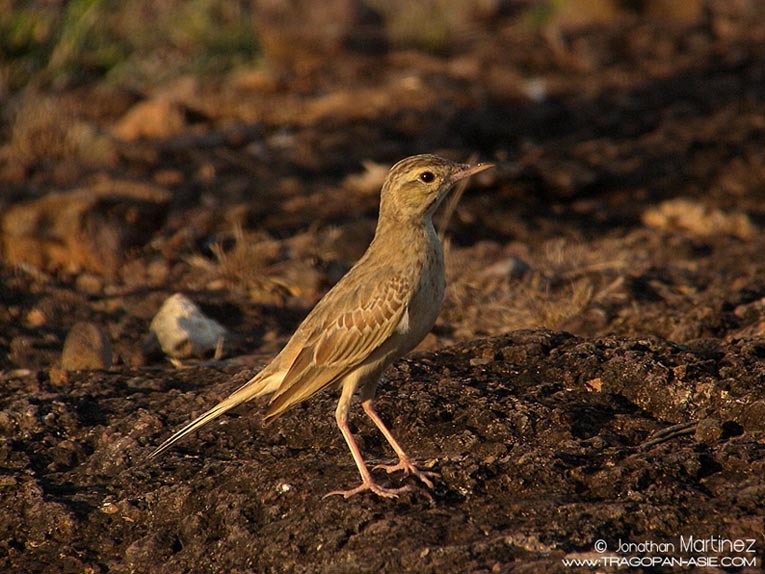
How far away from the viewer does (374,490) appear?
5.04 m

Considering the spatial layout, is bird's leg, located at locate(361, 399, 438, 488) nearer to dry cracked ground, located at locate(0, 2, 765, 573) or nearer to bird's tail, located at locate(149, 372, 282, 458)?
dry cracked ground, located at locate(0, 2, 765, 573)

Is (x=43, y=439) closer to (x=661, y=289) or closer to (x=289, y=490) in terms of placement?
(x=289, y=490)

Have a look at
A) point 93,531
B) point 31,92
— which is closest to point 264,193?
point 31,92

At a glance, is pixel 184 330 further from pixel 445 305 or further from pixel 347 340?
pixel 347 340

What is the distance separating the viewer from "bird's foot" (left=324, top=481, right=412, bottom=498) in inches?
197

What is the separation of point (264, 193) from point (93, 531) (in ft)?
21.4

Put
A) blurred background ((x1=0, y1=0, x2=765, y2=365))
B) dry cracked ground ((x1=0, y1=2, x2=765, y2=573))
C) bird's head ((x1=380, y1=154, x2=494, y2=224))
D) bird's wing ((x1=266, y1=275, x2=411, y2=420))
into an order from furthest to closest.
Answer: blurred background ((x1=0, y1=0, x2=765, y2=365)) → bird's head ((x1=380, y1=154, x2=494, y2=224)) → bird's wing ((x1=266, y1=275, x2=411, y2=420)) → dry cracked ground ((x1=0, y1=2, x2=765, y2=573))

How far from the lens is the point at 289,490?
5211mm

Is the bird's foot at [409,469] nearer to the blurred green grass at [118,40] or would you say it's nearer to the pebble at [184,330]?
the pebble at [184,330]

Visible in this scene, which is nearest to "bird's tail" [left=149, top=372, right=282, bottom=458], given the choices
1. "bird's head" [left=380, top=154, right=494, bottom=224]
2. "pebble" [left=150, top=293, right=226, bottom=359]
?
"bird's head" [left=380, top=154, right=494, bottom=224]

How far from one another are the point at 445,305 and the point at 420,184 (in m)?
2.96

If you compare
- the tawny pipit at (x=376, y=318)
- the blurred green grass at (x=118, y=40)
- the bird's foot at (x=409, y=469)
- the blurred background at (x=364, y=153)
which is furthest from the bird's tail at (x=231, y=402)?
the blurred green grass at (x=118, y=40)

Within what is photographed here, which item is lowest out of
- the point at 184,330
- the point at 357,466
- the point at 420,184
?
the point at 184,330

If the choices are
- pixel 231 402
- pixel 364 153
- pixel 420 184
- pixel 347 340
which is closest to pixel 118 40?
pixel 364 153
